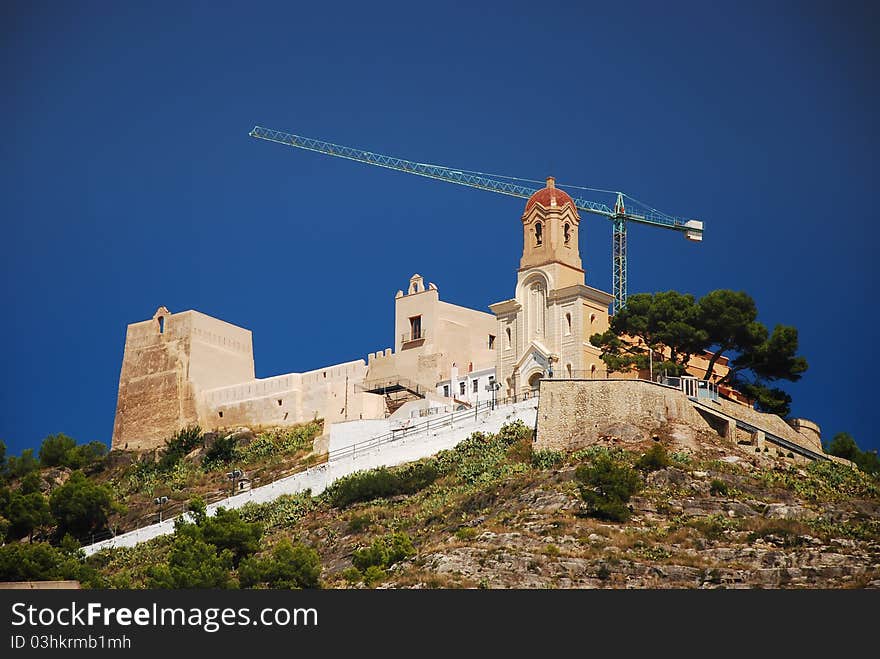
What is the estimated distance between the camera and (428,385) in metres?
80.3

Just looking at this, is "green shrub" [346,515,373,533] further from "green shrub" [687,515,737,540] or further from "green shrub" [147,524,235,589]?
"green shrub" [687,515,737,540]

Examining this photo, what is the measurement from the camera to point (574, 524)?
5341 centimetres

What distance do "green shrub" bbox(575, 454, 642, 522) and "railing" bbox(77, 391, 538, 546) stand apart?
11.3m

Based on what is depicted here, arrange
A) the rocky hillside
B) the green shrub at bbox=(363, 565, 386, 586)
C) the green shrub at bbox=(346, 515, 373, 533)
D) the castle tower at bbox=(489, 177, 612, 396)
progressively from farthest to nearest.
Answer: the castle tower at bbox=(489, 177, 612, 396)
the green shrub at bbox=(346, 515, 373, 533)
the green shrub at bbox=(363, 565, 386, 586)
the rocky hillside

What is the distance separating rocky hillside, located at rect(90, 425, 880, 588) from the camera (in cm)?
4944

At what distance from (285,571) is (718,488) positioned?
44.6 feet

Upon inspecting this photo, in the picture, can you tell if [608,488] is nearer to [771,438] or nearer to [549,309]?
[771,438]

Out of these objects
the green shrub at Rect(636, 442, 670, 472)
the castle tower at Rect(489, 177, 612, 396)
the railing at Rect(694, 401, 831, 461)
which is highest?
the castle tower at Rect(489, 177, 612, 396)

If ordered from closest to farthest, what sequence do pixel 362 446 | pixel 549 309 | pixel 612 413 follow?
pixel 612 413 → pixel 362 446 → pixel 549 309

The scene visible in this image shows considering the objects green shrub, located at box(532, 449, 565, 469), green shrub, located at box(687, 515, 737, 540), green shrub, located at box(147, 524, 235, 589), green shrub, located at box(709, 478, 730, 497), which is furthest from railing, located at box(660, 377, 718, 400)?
green shrub, located at box(147, 524, 235, 589)

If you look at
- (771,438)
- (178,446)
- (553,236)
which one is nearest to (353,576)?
(771,438)

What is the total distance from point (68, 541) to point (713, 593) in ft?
102

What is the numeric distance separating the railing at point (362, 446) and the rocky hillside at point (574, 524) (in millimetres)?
2334

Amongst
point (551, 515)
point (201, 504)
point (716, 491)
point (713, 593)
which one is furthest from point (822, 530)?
A: point (201, 504)
